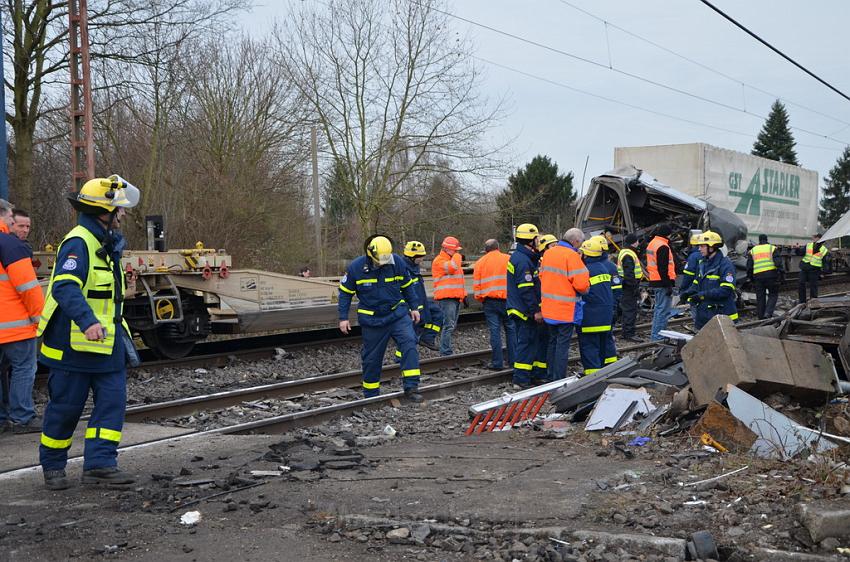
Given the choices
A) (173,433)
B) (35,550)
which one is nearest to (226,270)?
(173,433)

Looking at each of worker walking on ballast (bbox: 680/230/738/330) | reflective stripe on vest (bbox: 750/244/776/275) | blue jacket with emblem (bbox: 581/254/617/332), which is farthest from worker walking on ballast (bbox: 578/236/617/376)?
reflective stripe on vest (bbox: 750/244/776/275)

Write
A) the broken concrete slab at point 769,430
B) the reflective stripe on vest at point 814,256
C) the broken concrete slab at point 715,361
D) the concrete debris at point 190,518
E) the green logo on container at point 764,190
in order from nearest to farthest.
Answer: the concrete debris at point 190,518
the broken concrete slab at point 769,430
the broken concrete slab at point 715,361
the reflective stripe on vest at point 814,256
the green logo on container at point 764,190

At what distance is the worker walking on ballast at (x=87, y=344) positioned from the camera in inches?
214

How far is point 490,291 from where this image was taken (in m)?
11.8

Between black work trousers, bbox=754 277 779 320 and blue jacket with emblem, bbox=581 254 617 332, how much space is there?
30.8ft

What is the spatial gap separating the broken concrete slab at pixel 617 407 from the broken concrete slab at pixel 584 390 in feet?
1.48

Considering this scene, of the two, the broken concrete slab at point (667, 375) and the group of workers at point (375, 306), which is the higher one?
the group of workers at point (375, 306)

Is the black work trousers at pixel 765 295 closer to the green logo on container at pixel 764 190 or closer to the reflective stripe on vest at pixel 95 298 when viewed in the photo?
the green logo on container at pixel 764 190

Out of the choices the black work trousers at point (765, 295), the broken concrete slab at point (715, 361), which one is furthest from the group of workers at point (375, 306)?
the broken concrete slab at point (715, 361)

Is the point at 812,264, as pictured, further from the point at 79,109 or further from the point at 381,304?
the point at 79,109

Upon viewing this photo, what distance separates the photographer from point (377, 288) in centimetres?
880

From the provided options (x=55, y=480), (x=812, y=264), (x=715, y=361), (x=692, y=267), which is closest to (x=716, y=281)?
(x=692, y=267)

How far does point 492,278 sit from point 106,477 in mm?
7070

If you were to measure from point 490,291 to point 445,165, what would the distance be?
13239mm
